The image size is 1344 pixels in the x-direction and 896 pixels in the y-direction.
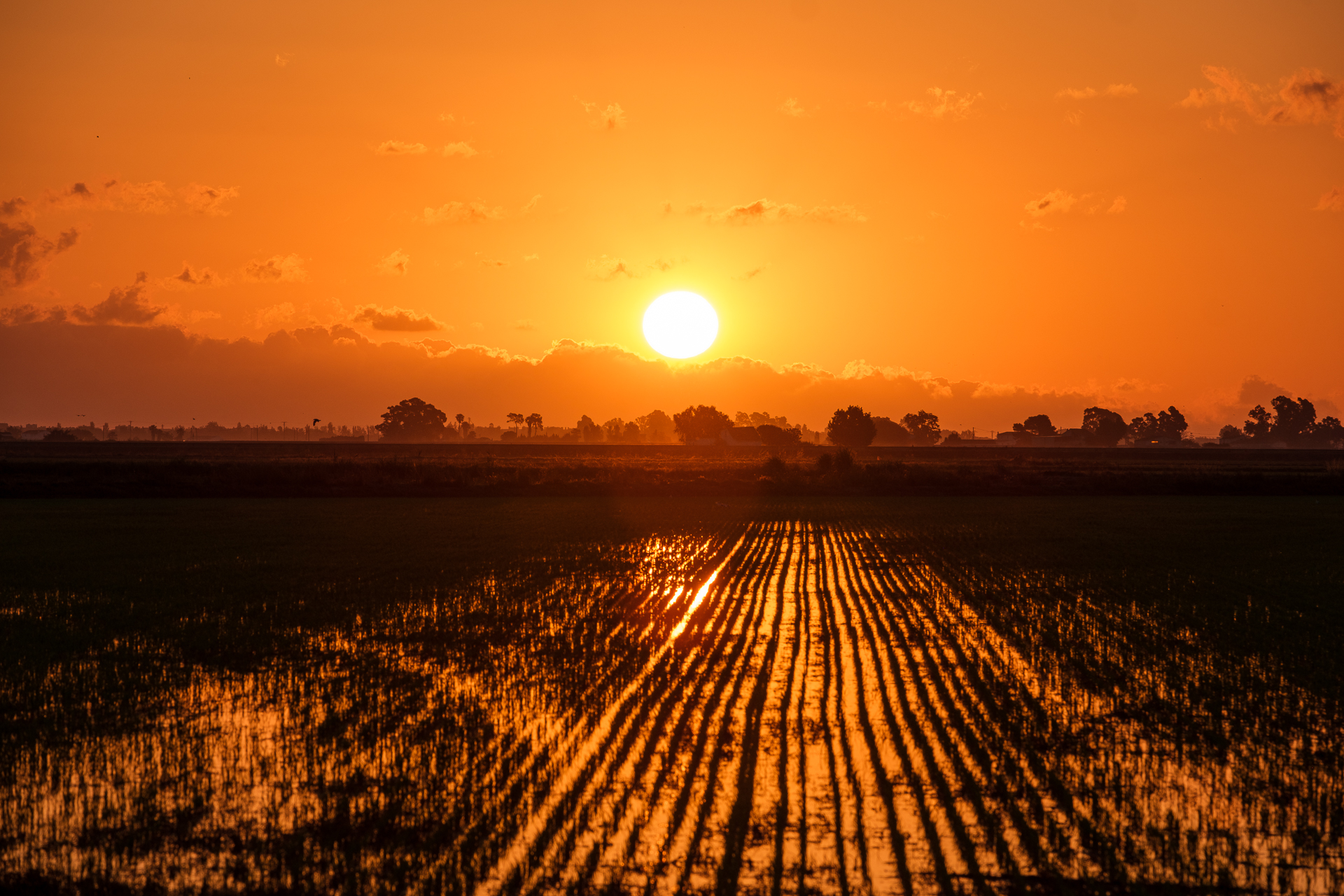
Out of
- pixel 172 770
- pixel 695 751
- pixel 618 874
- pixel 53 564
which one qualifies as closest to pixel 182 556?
pixel 53 564

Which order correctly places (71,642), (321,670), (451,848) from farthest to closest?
(71,642) → (321,670) → (451,848)

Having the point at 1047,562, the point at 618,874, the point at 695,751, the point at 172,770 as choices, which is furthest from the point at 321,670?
A: the point at 1047,562

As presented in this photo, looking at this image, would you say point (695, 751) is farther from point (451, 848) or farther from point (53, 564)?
point (53, 564)

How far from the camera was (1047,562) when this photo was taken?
26.4 m

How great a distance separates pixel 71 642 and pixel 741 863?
13.4 metres

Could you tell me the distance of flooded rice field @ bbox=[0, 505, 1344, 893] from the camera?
7105mm

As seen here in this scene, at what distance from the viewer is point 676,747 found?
32.0 ft

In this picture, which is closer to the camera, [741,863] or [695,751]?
[741,863]

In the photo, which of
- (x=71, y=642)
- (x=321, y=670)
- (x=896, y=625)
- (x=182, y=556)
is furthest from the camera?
(x=182, y=556)

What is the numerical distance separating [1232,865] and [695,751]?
4.72 metres

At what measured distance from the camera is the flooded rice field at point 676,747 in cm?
711

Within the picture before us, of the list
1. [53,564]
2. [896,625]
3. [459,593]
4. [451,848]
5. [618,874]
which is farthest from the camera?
[53,564]

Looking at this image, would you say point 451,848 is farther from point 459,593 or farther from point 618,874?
point 459,593

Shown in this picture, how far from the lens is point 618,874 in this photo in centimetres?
679
